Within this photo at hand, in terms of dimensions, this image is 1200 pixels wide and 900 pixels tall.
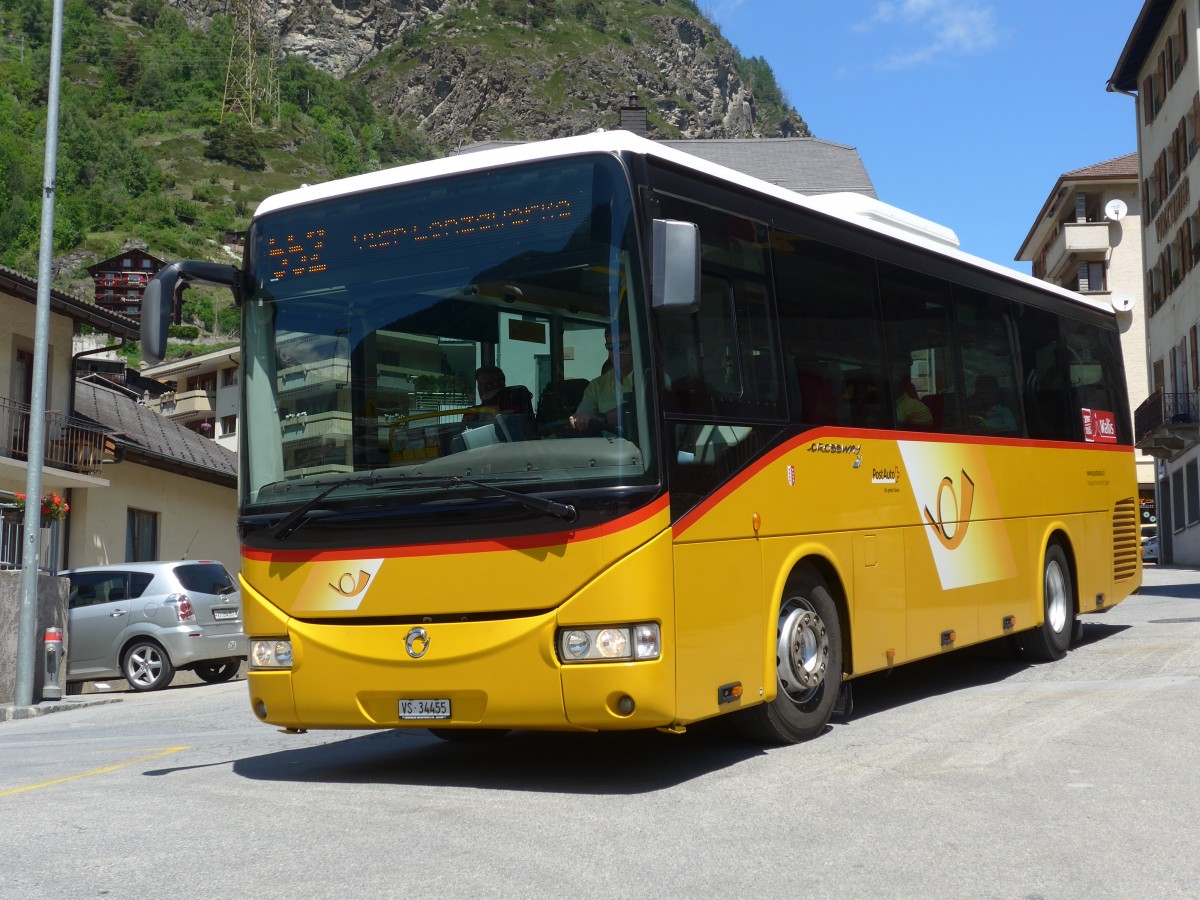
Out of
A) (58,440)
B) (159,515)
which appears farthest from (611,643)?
(159,515)

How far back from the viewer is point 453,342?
7430 millimetres

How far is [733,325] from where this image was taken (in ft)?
25.9

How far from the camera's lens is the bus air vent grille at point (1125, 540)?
45.6ft

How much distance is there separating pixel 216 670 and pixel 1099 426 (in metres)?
12.6

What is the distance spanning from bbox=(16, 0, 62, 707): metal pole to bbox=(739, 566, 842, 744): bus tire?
11206mm

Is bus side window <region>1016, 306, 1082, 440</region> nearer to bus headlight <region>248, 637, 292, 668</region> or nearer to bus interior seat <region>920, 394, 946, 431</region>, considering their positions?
bus interior seat <region>920, 394, 946, 431</region>

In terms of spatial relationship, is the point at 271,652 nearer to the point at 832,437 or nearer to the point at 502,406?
the point at 502,406

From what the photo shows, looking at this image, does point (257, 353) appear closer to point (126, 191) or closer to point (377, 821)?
point (377, 821)

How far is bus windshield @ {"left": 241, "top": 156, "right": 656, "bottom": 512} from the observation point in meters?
7.14

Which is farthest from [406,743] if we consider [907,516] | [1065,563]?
[1065,563]

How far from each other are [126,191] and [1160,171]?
11738 centimetres

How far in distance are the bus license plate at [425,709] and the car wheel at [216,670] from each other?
1311 centimetres

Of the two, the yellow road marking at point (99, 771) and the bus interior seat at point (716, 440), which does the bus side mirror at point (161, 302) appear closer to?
the yellow road marking at point (99, 771)

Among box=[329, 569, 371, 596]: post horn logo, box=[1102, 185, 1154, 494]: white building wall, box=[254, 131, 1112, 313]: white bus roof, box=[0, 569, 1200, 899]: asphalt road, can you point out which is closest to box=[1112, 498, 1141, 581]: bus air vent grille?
box=[0, 569, 1200, 899]: asphalt road
